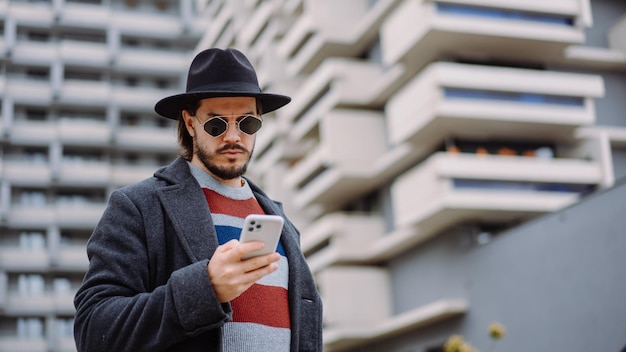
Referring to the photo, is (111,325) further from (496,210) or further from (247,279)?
(496,210)

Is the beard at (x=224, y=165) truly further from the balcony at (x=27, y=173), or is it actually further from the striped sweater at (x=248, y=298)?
the balcony at (x=27, y=173)

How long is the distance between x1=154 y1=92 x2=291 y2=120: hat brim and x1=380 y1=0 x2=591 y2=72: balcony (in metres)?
22.8

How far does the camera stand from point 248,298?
2889mm

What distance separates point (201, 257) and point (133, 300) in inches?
10.7

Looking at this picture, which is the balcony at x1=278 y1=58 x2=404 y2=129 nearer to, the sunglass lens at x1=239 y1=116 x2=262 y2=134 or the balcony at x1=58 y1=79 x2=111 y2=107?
the balcony at x1=58 y1=79 x2=111 y2=107

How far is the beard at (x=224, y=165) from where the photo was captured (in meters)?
3.04

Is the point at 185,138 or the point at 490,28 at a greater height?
the point at 490,28

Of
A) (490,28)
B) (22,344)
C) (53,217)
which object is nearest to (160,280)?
(490,28)

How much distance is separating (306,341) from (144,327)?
665 millimetres

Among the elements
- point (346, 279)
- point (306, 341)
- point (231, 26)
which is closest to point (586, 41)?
point (346, 279)

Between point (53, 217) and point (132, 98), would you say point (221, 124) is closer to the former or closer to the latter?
point (53, 217)

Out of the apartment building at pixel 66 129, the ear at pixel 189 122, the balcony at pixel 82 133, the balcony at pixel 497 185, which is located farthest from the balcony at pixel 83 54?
the ear at pixel 189 122

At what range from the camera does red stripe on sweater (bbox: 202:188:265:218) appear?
3.04 m

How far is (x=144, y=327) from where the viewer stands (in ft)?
8.62
